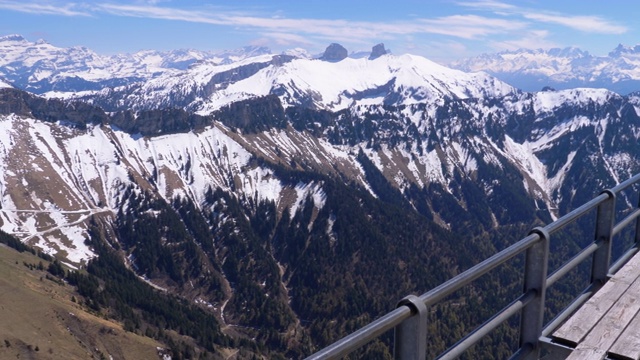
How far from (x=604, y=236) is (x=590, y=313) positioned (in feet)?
6.64

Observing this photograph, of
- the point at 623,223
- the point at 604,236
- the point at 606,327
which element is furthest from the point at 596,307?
the point at 623,223

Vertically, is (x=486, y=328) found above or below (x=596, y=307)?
above

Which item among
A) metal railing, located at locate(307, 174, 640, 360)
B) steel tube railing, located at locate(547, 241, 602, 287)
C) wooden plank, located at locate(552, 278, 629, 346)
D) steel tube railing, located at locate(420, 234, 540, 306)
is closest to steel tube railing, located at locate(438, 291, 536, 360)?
metal railing, located at locate(307, 174, 640, 360)

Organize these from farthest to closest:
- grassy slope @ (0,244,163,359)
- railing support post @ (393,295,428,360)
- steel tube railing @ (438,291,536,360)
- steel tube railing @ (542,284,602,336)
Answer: grassy slope @ (0,244,163,359) → steel tube railing @ (542,284,602,336) → steel tube railing @ (438,291,536,360) → railing support post @ (393,295,428,360)

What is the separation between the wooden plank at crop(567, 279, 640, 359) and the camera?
8.45m

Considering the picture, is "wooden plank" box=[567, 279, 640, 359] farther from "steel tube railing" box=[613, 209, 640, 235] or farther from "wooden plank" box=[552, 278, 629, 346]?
"steel tube railing" box=[613, 209, 640, 235]

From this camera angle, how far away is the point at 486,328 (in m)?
6.60

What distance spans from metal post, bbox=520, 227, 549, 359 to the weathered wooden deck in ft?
2.11

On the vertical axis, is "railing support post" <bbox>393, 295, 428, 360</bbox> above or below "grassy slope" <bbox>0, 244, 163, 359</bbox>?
above

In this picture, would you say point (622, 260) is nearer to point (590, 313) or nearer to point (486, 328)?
point (590, 313)

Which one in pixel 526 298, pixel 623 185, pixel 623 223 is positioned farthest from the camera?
pixel 623 223

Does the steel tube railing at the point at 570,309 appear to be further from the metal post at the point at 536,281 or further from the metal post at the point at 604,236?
the metal post at the point at 536,281

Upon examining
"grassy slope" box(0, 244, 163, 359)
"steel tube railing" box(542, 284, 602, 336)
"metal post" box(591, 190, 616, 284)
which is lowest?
"grassy slope" box(0, 244, 163, 359)

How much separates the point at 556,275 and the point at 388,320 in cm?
484
